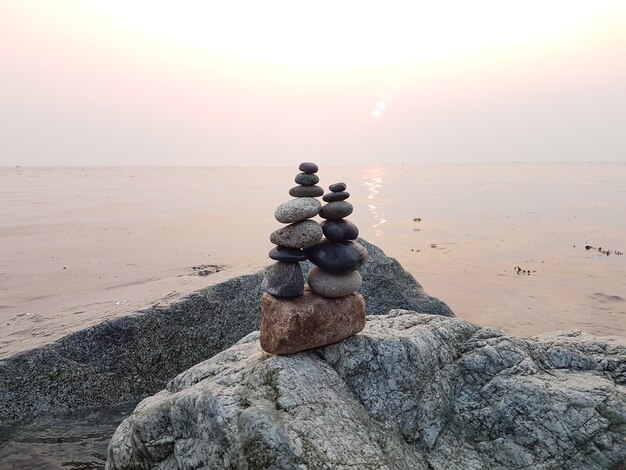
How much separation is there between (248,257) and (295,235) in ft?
47.9

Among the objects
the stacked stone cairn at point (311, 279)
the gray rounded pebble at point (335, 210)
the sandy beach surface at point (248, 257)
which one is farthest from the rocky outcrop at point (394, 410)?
the sandy beach surface at point (248, 257)

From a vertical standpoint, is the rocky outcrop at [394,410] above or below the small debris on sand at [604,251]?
above

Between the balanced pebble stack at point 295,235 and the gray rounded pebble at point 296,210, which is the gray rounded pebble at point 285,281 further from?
the gray rounded pebble at point 296,210

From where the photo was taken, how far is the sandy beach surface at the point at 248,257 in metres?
13.3

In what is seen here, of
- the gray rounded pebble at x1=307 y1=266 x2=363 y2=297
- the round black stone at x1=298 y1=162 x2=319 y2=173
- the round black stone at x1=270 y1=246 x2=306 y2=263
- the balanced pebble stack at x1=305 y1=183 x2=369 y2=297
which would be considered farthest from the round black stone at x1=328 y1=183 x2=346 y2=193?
the gray rounded pebble at x1=307 y1=266 x2=363 y2=297

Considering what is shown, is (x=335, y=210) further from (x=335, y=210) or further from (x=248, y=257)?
(x=248, y=257)

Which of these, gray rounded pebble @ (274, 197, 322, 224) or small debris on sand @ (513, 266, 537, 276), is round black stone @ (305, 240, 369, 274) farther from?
small debris on sand @ (513, 266, 537, 276)

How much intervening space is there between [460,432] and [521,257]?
18.4 meters

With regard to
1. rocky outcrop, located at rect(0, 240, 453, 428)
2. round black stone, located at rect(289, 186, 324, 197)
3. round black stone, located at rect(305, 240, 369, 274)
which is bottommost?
rocky outcrop, located at rect(0, 240, 453, 428)

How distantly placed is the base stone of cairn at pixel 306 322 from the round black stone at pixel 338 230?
86 centimetres

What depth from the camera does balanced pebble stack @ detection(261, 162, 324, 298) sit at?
6.56m

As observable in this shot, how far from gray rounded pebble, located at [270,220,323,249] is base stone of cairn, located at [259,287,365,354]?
2.43ft

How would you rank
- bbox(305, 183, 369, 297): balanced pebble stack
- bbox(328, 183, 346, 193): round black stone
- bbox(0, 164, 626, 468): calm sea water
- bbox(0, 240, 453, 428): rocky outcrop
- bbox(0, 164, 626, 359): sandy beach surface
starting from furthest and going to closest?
bbox(0, 164, 626, 359): sandy beach surface → bbox(0, 164, 626, 468): calm sea water → bbox(0, 240, 453, 428): rocky outcrop → bbox(328, 183, 346, 193): round black stone → bbox(305, 183, 369, 297): balanced pebble stack

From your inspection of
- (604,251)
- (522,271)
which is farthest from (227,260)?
(604,251)
